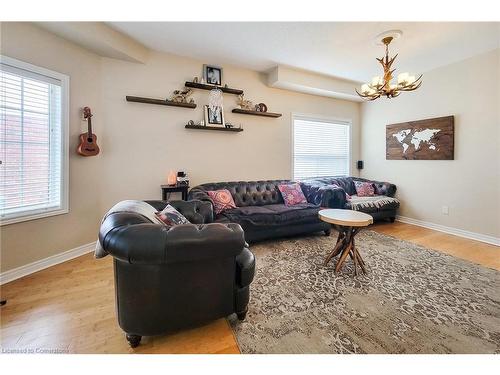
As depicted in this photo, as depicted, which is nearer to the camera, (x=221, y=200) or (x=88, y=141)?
(x=88, y=141)

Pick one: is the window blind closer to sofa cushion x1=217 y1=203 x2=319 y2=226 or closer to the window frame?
sofa cushion x1=217 y1=203 x2=319 y2=226

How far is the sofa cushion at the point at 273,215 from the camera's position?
310 cm

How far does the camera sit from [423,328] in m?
1.62

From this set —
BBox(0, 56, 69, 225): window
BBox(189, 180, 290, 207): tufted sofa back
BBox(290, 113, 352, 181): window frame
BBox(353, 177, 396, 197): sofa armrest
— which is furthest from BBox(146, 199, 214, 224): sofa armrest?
BBox(353, 177, 396, 197): sofa armrest

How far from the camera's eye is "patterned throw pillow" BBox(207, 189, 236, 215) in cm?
322

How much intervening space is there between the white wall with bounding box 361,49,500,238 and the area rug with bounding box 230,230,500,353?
1.39 metres

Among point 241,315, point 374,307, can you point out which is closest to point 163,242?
point 241,315

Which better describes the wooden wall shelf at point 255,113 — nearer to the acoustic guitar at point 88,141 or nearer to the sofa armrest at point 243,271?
the acoustic guitar at point 88,141

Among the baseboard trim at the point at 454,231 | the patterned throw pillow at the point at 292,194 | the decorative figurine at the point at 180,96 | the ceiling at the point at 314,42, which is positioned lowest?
the baseboard trim at the point at 454,231

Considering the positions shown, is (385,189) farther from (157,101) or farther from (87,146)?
(87,146)

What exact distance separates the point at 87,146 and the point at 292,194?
9.80 feet

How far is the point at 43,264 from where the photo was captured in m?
2.54

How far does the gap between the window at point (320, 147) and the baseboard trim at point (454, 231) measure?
1592 mm

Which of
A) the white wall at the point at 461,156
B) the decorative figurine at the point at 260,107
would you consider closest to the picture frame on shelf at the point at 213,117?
the decorative figurine at the point at 260,107
